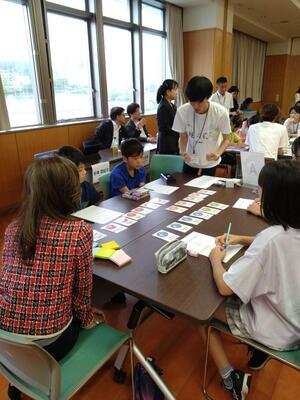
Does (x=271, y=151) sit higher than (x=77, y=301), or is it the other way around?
(x=271, y=151)

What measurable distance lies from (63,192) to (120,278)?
0.43 metres

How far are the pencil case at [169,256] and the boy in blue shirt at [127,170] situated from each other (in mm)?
1013

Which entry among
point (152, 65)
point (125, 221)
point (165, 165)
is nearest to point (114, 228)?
point (125, 221)

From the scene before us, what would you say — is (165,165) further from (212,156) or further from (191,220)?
(191,220)

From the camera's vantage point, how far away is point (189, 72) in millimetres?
6605

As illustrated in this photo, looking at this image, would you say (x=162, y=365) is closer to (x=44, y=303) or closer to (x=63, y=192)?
(x=44, y=303)

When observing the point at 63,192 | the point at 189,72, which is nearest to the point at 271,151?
the point at 63,192

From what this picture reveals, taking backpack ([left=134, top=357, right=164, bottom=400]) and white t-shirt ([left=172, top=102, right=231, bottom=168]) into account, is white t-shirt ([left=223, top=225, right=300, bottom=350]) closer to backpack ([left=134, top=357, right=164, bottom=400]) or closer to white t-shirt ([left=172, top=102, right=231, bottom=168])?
backpack ([left=134, top=357, right=164, bottom=400])

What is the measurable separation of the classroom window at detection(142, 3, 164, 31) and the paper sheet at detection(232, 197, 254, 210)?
4.89m

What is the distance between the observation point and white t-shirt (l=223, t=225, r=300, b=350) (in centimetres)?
104

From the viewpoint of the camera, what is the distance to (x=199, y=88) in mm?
2195

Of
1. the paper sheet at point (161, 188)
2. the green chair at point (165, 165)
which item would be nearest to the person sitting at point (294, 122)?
the green chair at point (165, 165)

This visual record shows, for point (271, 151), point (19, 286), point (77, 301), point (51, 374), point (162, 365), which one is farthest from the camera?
point (271, 151)

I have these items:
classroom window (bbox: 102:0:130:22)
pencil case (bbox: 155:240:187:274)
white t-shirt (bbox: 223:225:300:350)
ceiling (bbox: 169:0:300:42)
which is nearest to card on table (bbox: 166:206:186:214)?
pencil case (bbox: 155:240:187:274)
